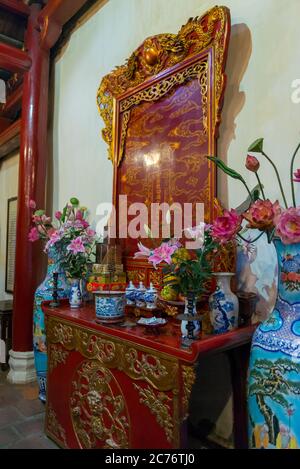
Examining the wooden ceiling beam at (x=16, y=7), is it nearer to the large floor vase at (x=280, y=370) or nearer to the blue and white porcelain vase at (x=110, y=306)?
the blue and white porcelain vase at (x=110, y=306)

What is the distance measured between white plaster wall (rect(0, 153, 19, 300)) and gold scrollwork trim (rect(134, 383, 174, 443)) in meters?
3.62

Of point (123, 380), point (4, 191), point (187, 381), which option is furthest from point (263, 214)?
point (4, 191)

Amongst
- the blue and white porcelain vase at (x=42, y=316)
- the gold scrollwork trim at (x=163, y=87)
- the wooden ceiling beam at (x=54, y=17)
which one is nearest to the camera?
the gold scrollwork trim at (x=163, y=87)

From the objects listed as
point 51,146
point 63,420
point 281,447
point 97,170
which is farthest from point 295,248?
point 51,146

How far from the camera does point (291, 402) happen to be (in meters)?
1.03

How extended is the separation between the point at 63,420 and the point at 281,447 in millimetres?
1178

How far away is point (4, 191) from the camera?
15.3 feet

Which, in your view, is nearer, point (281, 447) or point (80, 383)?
point (281, 447)

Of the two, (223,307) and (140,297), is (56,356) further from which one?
(223,307)

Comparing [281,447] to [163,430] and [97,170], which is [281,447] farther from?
[97,170]

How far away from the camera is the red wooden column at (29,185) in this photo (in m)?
2.86

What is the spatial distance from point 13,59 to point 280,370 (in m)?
A: 3.29

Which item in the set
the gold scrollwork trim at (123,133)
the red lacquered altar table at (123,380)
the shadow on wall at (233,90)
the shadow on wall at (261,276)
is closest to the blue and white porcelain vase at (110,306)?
the red lacquered altar table at (123,380)

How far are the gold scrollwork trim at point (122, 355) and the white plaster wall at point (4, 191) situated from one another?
9.93 feet
